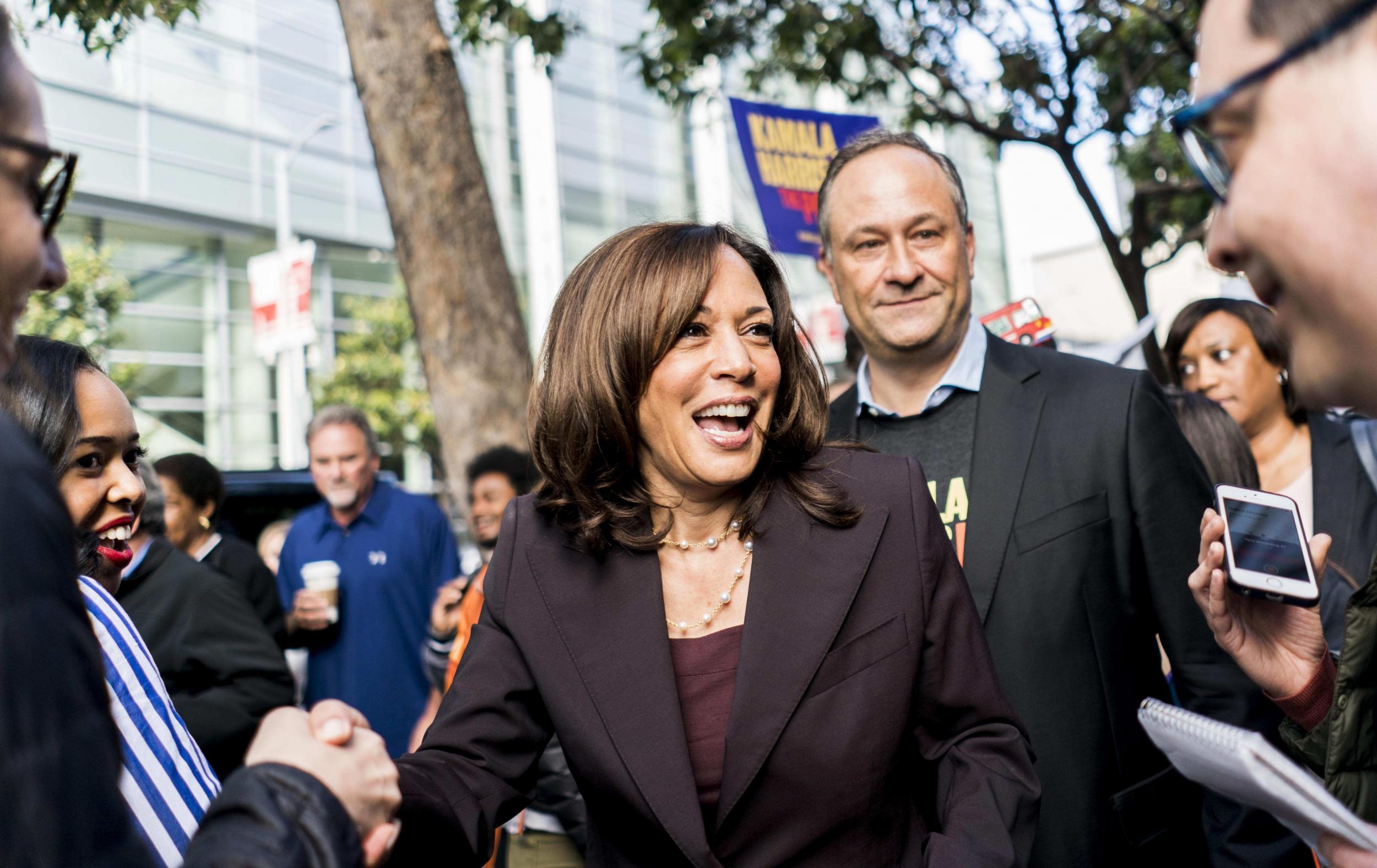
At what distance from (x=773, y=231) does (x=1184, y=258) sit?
132ft

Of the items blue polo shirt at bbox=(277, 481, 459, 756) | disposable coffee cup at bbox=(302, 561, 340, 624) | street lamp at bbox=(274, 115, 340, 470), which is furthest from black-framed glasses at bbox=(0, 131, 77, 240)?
street lamp at bbox=(274, 115, 340, 470)

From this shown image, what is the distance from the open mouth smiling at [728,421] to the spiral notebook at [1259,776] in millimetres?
1003

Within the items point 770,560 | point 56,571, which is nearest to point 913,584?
point 770,560

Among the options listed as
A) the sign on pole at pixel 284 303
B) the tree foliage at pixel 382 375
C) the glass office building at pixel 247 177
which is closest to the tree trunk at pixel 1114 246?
the sign on pole at pixel 284 303

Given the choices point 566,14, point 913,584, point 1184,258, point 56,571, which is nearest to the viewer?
point 56,571

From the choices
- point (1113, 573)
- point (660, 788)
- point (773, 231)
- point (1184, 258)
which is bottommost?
point (660, 788)

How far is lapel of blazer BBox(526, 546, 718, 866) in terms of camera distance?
1.96 m

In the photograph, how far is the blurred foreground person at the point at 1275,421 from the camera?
11.9ft

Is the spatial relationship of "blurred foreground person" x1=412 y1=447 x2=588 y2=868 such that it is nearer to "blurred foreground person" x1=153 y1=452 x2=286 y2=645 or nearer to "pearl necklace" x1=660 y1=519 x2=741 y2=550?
"pearl necklace" x1=660 y1=519 x2=741 y2=550

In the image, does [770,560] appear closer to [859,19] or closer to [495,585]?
[495,585]

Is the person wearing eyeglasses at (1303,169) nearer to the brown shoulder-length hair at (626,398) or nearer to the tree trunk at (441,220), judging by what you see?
the brown shoulder-length hair at (626,398)

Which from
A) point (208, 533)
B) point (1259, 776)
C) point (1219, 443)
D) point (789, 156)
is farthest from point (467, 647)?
point (789, 156)

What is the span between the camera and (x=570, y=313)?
2.39 m

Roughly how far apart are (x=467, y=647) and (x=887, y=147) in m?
1.81
